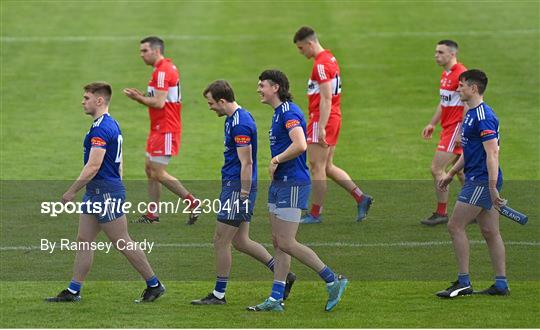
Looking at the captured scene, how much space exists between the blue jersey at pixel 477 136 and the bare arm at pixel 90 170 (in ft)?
12.2

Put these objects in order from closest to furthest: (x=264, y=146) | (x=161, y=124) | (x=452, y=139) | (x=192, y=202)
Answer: (x=452, y=139) < (x=192, y=202) < (x=161, y=124) < (x=264, y=146)

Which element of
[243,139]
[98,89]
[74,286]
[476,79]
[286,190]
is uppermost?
[476,79]

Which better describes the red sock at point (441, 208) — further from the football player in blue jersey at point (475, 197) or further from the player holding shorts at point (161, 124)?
the football player in blue jersey at point (475, 197)

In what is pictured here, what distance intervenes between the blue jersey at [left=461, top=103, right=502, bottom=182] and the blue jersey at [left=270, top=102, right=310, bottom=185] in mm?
1774

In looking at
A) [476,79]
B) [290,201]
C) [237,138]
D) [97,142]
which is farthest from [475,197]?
[97,142]

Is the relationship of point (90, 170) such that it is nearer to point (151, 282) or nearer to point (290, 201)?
point (151, 282)

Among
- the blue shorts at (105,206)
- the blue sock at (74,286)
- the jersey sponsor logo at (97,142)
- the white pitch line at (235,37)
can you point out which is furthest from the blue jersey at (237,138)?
the white pitch line at (235,37)

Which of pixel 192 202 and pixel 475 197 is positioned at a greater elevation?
pixel 475 197

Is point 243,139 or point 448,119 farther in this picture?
point 448,119

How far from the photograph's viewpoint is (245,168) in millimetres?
11344

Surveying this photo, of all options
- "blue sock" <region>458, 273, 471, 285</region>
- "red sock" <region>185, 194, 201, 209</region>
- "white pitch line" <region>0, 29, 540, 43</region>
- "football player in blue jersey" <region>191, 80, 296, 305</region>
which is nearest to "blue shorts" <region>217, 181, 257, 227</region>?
"football player in blue jersey" <region>191, 80, 296, 305</region>

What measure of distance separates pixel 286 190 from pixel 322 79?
4492 mm

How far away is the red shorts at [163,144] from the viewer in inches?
638

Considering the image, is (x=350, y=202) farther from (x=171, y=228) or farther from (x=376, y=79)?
(x=376, y=79)
